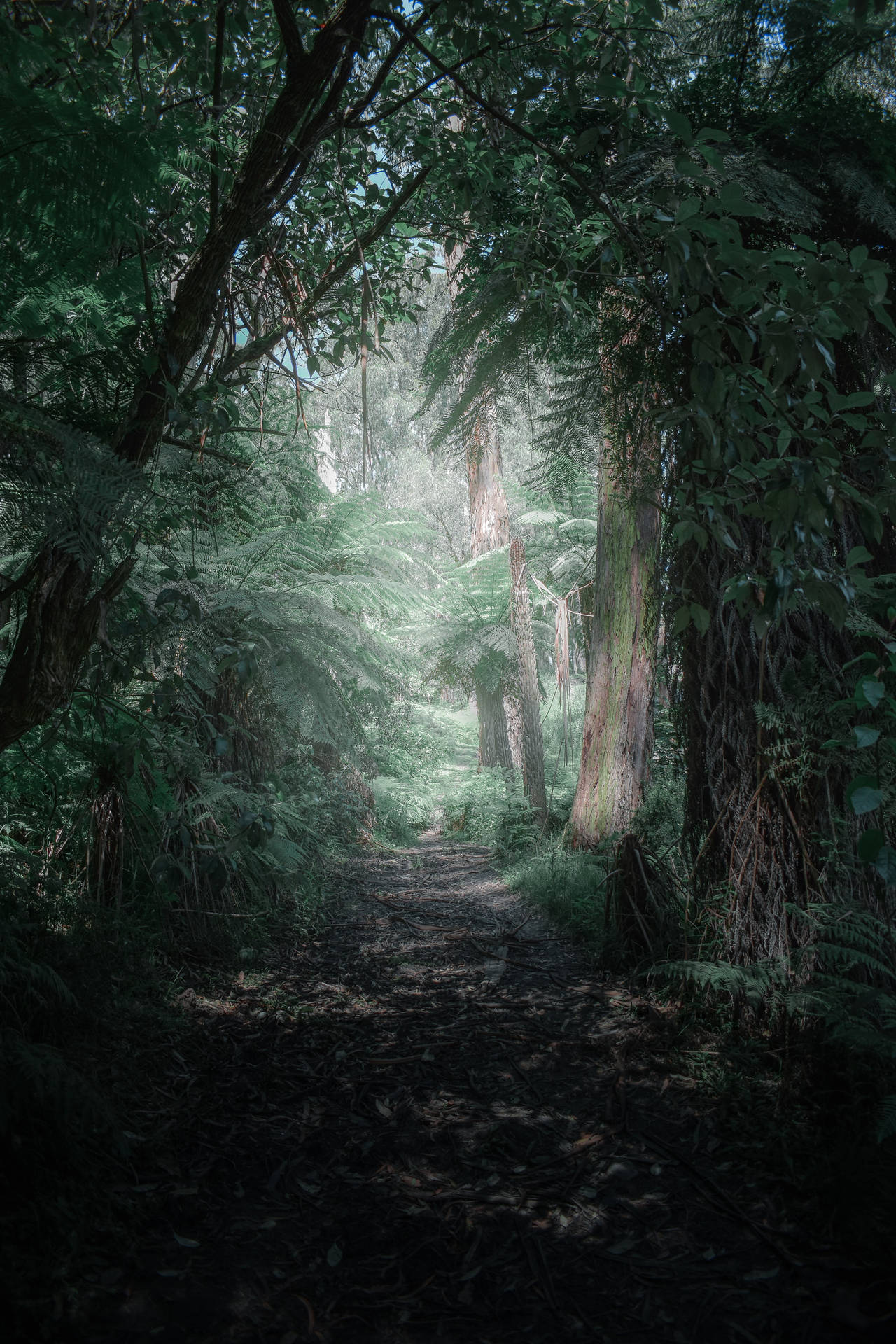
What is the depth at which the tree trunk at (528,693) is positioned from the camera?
874cm

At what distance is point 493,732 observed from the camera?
12.3 m

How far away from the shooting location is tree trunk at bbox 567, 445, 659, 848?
20.1ft

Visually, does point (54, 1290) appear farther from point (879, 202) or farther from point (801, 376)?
point (879, 202)

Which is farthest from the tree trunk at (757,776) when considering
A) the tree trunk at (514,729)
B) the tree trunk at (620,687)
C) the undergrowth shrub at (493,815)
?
the tree trunk at (514,729)

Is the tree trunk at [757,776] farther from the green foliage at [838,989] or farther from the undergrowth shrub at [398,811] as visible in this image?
the undergrowth shrub at [398,811]

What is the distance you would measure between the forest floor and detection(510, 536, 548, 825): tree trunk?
17.2 feet

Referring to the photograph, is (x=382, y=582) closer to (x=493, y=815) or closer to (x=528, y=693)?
(x=528, y=693)

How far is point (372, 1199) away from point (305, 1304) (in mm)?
430

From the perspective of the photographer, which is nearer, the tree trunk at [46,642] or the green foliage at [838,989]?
the tree trunk at [46,642]

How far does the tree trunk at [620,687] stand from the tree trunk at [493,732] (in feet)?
18.8

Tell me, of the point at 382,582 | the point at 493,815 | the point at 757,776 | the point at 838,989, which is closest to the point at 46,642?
the point at 757,776

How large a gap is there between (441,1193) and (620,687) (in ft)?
14.9

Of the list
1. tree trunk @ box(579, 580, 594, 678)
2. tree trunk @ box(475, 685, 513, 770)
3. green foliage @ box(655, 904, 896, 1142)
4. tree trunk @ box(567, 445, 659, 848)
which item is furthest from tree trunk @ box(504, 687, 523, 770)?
green foliage @ box(655, 904, 896, 1142)

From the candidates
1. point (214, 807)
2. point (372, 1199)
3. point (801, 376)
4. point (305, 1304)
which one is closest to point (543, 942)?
point (214, 807)
